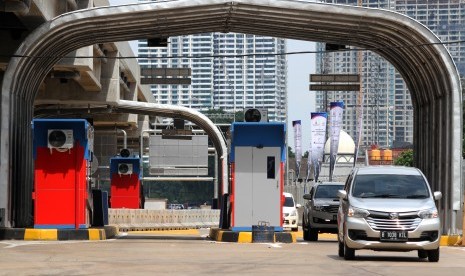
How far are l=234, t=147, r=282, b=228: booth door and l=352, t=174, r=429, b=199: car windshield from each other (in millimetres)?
8946

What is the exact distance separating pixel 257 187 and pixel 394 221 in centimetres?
1102

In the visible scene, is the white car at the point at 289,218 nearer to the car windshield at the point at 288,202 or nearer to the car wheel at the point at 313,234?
the car windshield at the point at 288,202

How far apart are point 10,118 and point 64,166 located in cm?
193

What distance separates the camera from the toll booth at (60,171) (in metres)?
32.6

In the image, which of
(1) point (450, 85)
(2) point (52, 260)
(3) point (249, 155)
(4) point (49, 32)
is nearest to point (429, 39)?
(1) point (450, 85)

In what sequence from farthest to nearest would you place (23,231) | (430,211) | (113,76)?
(113,76) < (23,231) < (430,211)

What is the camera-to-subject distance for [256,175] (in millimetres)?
33625

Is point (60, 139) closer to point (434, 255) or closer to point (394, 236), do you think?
point (394, 236)

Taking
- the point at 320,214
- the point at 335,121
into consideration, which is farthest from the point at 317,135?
the point at 320,214

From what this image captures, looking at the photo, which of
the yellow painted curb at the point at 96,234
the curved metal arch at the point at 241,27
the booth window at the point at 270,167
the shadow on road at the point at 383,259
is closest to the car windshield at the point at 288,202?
the curved metal arch at the point at 241,27

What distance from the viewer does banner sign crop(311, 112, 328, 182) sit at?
2923 inches

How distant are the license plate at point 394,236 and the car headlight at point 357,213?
0.45 metres

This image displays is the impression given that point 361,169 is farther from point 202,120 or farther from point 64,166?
point 202,120

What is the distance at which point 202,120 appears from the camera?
204 feet
